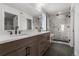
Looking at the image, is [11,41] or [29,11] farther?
[29,11]

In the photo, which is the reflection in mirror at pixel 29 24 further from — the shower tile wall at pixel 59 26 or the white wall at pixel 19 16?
the shower tile wall at pixel 59 26

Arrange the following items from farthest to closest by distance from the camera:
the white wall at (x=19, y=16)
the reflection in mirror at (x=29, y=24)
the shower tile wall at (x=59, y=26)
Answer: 1. the shower tile wall at (x=59, y=26)
2. the reflection in mirror at (x=29, y=24)
3. the white wall at (x=19, y=16)

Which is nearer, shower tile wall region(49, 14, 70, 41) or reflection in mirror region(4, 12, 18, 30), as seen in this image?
reflection in mirror region(4, 12, 18, 30)

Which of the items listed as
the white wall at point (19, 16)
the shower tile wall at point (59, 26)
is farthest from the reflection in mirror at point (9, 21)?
the shower tile wall at point (59, 26)

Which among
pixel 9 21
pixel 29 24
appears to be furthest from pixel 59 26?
pixel 9 21

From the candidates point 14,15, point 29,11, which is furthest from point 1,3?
point 29,11

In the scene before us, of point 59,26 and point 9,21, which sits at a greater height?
point 9,21

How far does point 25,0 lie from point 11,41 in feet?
7.48

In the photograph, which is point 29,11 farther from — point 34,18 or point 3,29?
point 3,29

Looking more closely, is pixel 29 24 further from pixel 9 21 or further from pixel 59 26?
pixel 59 26

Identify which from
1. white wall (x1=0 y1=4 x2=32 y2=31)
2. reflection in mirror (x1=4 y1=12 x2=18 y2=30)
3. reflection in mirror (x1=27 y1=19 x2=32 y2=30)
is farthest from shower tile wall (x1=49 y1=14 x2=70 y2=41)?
reflection in mirror (x1=4 y1=12 x2=18 y2=30)

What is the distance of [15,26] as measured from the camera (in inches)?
117

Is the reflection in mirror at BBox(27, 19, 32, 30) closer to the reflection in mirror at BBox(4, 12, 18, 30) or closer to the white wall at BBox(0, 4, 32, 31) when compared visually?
the white wall at BBox(0, 4, 32, 31)

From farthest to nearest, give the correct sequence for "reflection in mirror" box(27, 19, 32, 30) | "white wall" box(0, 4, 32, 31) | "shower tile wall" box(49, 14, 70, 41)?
1. "shower tile wall" box(49, 14, 70, 41)
2. "reflection in mirror" box(27, 19, 32, 30)
3. "white wall" box(0, 4, 32, 31)
